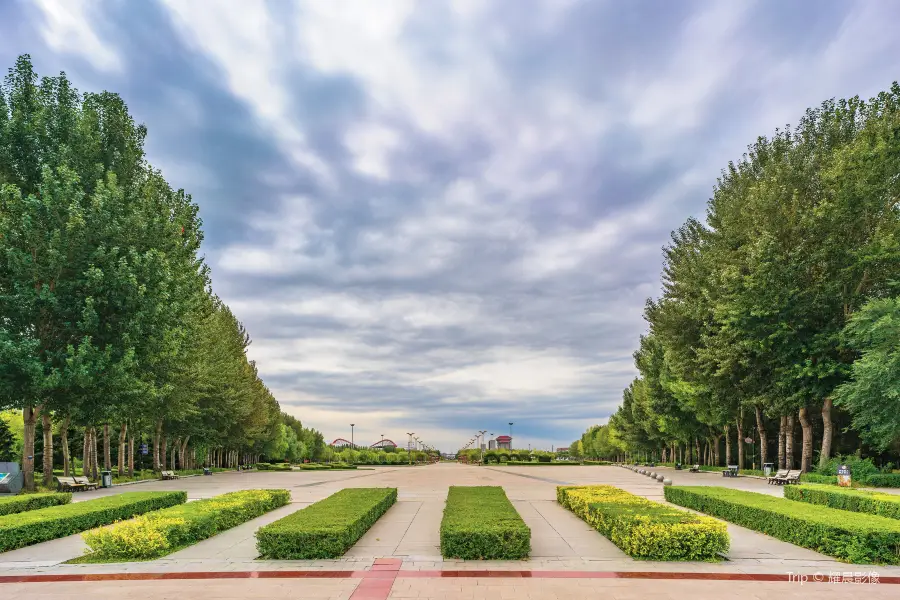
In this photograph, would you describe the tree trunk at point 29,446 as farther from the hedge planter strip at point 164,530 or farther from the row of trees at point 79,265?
the hedge planter strip at point 164,530

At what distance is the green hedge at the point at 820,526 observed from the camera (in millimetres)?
10508

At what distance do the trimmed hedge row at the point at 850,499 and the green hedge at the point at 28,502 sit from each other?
2317 cm

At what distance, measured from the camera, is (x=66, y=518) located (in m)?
13.8

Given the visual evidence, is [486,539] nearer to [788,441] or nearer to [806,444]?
[806,444]

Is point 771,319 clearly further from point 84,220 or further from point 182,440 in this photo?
point 182,440

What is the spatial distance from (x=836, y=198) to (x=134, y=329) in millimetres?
32762

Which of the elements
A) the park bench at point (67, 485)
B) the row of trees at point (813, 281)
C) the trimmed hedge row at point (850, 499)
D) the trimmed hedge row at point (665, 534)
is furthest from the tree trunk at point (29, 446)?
the row of trees at point (813, 281)

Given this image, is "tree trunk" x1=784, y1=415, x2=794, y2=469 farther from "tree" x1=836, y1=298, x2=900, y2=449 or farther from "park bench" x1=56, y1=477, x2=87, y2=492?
"park bench" x1=56, y1=477, x2=87, y2=492

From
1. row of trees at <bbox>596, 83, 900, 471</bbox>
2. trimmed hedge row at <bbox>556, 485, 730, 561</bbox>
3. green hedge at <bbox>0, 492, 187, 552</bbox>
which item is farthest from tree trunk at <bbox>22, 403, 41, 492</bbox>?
row of trees at <bbox>596, 83, 900, 471</bbox>

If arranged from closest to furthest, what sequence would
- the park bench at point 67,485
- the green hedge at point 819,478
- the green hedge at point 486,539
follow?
the green hedge at point 486,539
the park bench at point 67,485
the green hedge at point 819,478

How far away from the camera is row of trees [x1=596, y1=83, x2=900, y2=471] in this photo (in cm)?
2661

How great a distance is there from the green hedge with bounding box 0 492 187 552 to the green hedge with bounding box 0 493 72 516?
1750mm

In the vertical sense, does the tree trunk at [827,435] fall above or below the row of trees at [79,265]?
below

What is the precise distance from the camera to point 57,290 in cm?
2209
